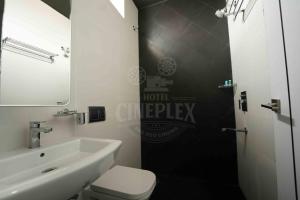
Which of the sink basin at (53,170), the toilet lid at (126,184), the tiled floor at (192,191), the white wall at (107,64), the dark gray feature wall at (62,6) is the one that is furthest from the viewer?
the tiled floor at (192,191)

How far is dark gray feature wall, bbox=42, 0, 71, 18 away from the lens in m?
1.10

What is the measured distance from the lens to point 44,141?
97 cm

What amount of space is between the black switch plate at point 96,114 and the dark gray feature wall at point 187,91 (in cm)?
94

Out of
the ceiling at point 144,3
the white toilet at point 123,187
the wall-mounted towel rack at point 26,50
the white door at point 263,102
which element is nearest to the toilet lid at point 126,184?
the white toilet at point 123,187

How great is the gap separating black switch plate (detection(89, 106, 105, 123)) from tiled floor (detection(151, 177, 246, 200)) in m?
1.14

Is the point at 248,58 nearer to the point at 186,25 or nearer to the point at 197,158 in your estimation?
the point at 186,25

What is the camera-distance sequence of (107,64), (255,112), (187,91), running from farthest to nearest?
(187,91) < (107,64) < (255,112)

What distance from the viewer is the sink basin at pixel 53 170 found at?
43 cm

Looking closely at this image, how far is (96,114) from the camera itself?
1.39 meters

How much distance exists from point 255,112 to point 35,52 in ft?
5.73

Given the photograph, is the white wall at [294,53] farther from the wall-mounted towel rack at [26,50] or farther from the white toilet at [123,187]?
the wall-mounted towel rack at [26,50]

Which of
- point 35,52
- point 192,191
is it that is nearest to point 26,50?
point 35,52

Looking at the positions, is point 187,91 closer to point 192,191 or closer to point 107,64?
point 107,64

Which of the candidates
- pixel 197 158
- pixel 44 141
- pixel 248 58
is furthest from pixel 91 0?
pixel 197 158
